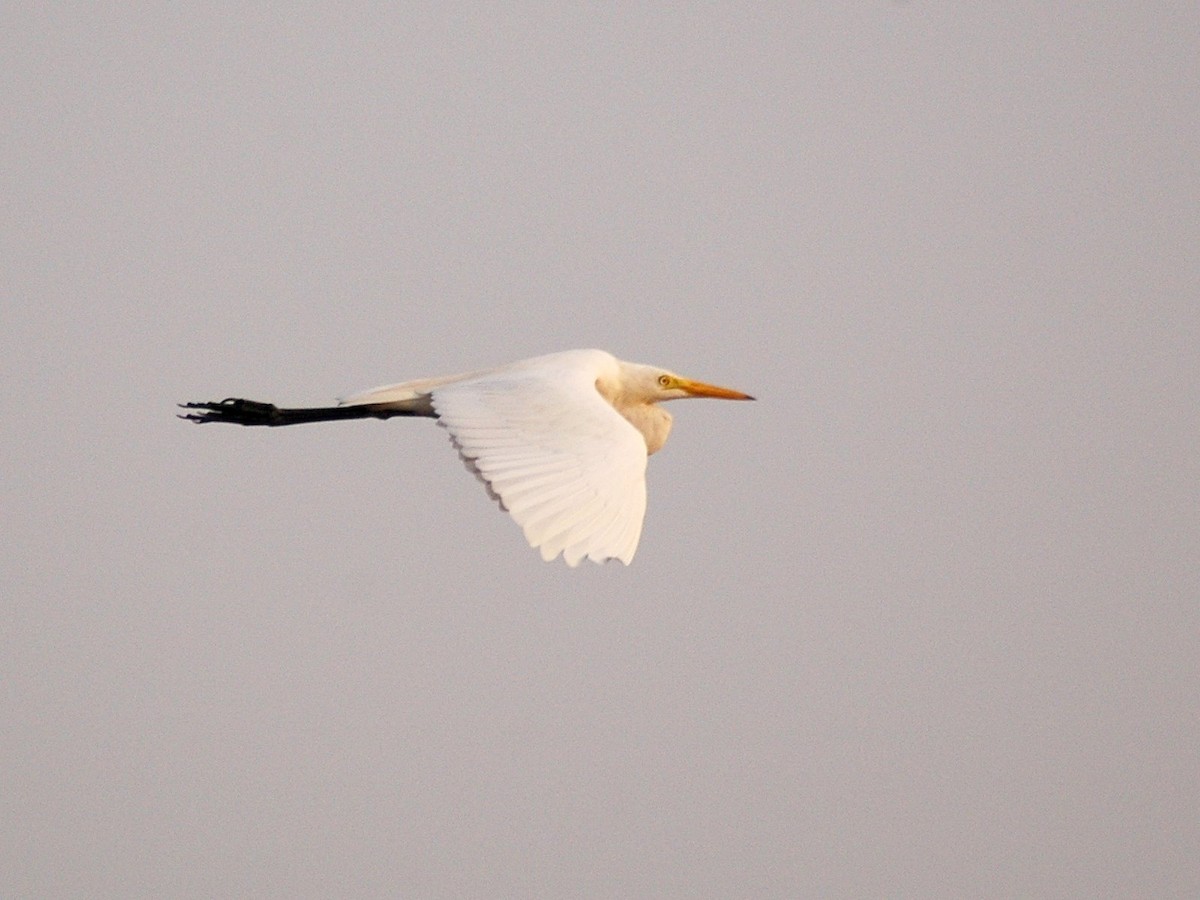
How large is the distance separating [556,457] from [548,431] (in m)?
0.42

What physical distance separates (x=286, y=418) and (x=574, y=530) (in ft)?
14.2

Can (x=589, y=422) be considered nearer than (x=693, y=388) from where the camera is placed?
Yes

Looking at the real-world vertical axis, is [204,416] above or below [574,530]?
above

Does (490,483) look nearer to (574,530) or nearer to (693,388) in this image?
(574,530)

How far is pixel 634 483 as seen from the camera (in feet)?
28.3

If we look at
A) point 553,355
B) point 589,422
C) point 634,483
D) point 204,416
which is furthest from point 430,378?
point 634,483

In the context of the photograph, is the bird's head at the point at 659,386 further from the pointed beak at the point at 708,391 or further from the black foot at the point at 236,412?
the black foot at the point at 236,412

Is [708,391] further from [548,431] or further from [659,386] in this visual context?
[548,431]

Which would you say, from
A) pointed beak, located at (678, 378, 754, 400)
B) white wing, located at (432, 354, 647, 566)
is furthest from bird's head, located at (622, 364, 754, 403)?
white wing, located at (432, 354, 647, 566)

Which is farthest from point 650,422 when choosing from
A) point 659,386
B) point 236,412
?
point 236,412

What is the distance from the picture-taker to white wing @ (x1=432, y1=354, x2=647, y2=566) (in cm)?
799

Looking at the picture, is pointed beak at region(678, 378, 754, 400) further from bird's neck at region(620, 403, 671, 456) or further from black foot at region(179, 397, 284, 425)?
black foot at region(179, 397, 284, 425)

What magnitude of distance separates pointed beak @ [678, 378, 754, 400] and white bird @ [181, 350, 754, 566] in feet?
2.11

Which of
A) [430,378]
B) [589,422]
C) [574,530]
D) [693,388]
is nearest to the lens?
[574,530]
